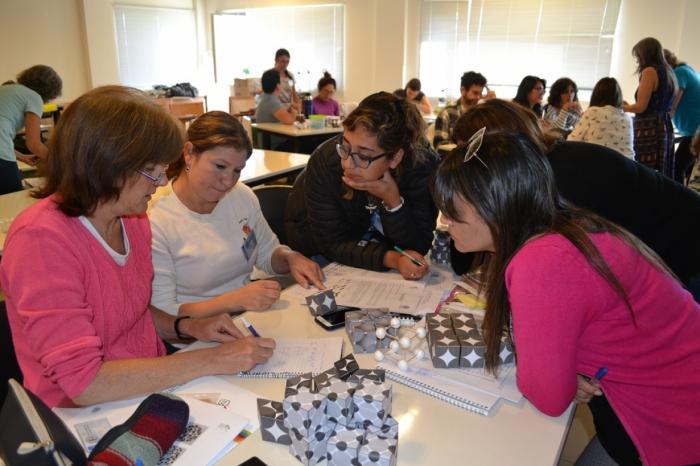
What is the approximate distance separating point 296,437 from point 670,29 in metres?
7.20

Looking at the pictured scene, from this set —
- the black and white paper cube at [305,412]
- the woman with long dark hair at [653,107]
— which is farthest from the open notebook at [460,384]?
the woman with long dark hair at [653,107]

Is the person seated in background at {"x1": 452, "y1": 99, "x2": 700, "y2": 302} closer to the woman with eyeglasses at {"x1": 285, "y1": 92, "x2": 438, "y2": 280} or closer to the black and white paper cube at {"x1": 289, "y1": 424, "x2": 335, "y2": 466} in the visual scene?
the woman with eyeglasses at {"x1": 285, "y1": 92, "x2": 438, "y2": 280}

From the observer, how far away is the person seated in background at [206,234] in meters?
1.67

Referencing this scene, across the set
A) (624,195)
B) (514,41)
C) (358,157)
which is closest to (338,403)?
(358,157)

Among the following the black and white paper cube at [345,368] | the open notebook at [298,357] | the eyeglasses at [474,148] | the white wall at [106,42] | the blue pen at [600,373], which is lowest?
the open notebook at [298,357]

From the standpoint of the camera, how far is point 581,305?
108 centimetres

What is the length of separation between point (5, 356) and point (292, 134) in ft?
15.0

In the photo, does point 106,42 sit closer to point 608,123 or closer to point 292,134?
point 292,134

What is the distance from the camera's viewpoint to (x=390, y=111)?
194cm

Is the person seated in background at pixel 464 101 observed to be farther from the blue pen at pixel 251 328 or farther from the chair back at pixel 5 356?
the chair back at pixel 5 356

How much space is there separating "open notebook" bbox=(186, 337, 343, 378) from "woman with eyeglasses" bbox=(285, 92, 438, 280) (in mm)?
549

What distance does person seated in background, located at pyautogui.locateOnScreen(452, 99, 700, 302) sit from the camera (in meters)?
1.86

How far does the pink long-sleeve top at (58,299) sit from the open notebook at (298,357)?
0.31m

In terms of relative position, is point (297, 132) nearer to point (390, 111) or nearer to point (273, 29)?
point (390, 111)
